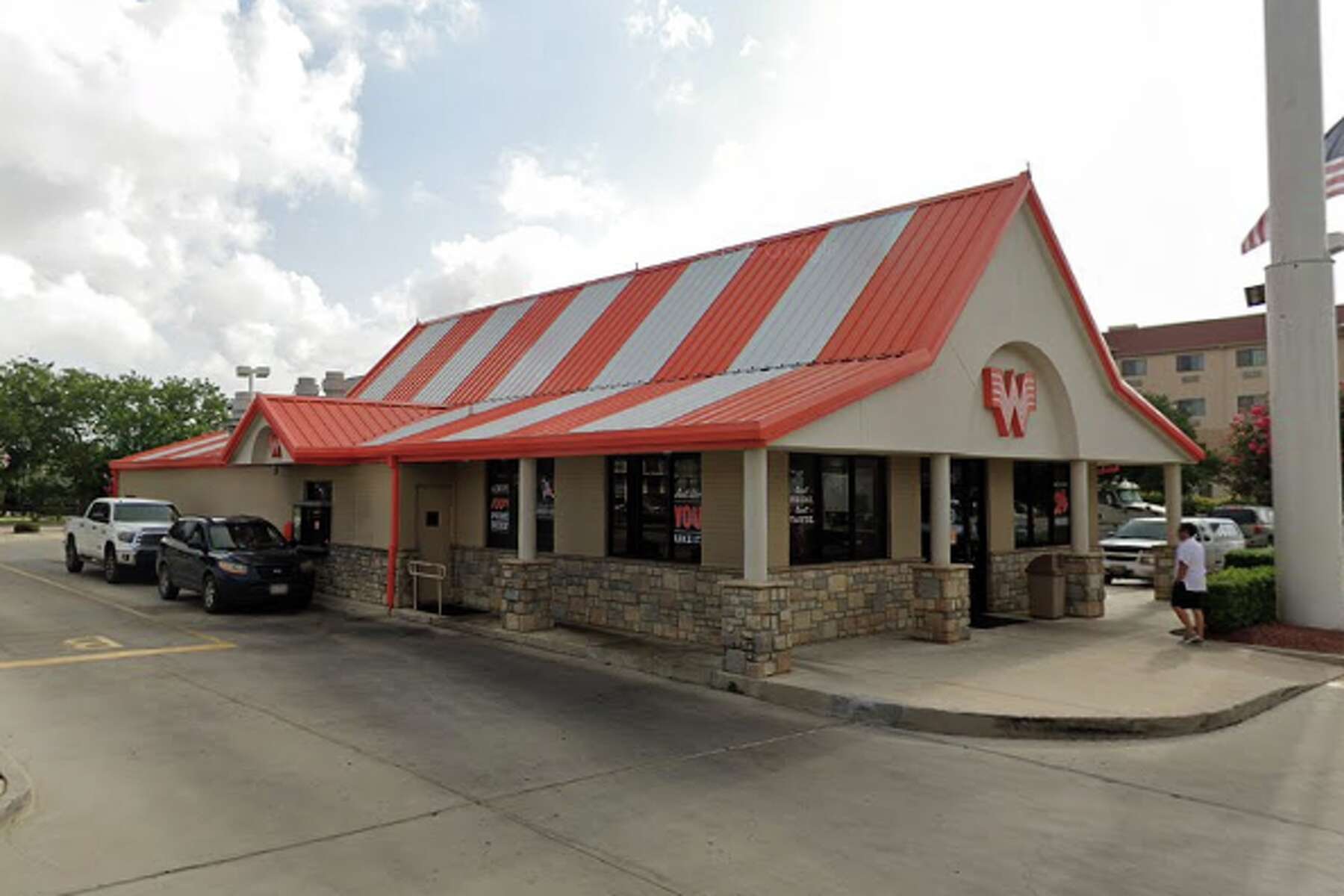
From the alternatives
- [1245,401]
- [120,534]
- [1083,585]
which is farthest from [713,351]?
[1245,401]

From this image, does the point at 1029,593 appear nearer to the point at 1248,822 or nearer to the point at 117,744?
the point at 1248,822

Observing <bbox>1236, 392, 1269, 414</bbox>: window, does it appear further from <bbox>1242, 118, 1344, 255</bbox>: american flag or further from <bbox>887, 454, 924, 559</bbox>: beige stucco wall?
<bbox>887, 454, 924, 559</bbox>: beige stucco wall

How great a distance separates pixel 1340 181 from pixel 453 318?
20186 millimetres

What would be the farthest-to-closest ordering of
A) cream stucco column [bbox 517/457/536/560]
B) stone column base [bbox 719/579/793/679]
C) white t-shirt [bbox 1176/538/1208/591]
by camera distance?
cream stucco column [bbox 517/457/536/560] < white t-shirt [bbox 1176/538/1208/591] < stone column base [bbox 719/579/793/679]

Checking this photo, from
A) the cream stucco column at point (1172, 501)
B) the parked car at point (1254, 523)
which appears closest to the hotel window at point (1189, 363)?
the parked car at point (1254, 523)

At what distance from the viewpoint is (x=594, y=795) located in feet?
23.3

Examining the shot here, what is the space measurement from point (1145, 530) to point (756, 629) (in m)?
16.7

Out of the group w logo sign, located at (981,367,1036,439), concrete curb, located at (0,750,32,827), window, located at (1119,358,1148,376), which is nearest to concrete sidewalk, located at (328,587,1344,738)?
w logo sign, located at (981,367,1036,439)

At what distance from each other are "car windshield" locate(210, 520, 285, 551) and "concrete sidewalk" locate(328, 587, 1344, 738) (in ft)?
17.5

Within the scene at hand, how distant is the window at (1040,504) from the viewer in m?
17.6

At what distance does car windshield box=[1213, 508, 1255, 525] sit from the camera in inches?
1194

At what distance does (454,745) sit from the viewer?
8.43 metres

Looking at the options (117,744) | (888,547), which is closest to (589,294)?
(888,547)

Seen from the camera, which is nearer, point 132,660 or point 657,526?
point 132,660
